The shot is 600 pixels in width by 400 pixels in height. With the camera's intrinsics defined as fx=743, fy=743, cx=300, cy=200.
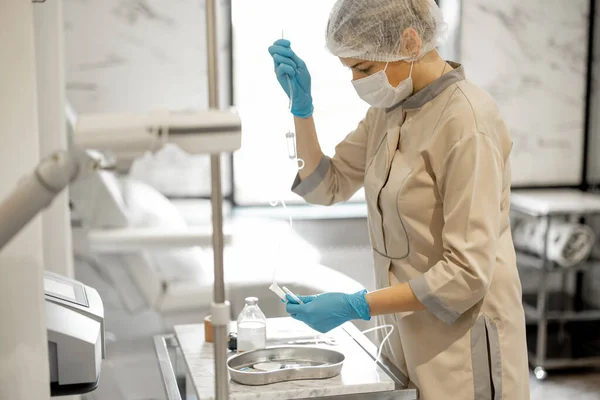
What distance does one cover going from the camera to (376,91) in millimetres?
1652

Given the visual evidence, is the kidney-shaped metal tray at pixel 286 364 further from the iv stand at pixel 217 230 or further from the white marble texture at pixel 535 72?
the white marble texture at pixel 535 72

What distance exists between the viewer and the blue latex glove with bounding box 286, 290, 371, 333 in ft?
5.04

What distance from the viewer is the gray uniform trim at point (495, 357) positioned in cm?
156

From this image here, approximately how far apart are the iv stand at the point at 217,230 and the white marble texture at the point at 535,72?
9.77ft

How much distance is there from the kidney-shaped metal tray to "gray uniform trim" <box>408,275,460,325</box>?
228 mm

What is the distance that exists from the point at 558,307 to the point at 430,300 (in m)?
2.57

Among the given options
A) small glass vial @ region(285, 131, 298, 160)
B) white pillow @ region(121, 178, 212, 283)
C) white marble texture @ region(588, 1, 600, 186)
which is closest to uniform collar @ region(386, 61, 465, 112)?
small glass vial @ region(285, 131, 298, 160)

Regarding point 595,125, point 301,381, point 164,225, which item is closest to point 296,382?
point 301,381

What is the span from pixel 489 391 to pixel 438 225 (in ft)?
1.20

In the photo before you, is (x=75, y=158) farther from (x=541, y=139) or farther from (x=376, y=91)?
(x=541, y=139)

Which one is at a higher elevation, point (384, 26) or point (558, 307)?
point (384, 26)

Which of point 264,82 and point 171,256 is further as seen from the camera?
point 264,82

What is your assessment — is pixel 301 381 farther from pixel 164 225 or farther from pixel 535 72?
pixel 535 72

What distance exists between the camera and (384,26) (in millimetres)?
1605
